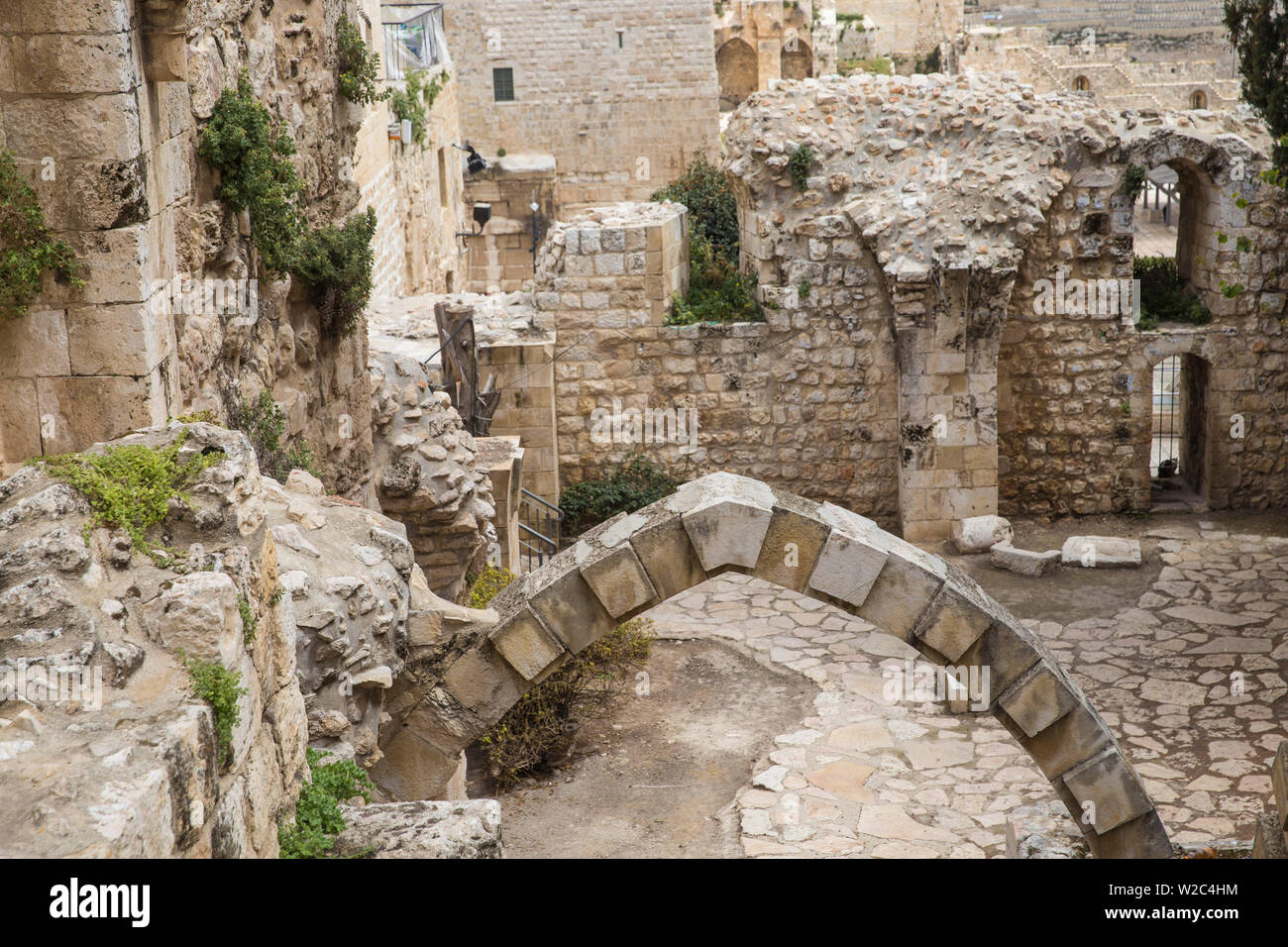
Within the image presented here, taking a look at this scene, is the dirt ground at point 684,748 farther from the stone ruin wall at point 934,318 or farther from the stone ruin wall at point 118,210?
the stone ruin wall at point 118,210

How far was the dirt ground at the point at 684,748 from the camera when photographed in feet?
26.1

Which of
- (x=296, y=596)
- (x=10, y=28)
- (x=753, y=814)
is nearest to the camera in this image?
(x=296, y=596)

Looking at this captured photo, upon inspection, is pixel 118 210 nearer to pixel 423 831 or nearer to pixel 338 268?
pixel 338 268

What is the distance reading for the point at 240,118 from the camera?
21.7 feet

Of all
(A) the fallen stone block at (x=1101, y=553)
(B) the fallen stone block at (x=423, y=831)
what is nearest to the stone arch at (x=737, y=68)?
(A) the fallen stone block at (x=1101, y=553)

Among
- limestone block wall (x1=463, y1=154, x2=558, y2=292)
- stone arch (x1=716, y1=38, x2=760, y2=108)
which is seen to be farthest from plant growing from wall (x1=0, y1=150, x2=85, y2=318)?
stone arch (x1=716, y1=38, x2=760, y2=108)

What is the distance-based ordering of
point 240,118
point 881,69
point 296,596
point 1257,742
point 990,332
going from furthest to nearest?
point 881,69, point 990,332, point 1257,742, point 240,118, point 296,596

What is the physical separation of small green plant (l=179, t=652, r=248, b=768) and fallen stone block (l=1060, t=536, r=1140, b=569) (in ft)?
34.7

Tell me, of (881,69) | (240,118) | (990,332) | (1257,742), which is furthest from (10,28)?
(881,69)

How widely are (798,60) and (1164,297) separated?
922 inches

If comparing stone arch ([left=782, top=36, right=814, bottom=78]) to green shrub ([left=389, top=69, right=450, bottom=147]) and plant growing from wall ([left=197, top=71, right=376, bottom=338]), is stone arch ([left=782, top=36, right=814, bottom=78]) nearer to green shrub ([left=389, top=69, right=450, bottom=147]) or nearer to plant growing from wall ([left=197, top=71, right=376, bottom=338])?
green shrub ([left=389, top=69, right=450, bottom=147])

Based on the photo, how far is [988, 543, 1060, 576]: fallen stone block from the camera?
40.1 ft
